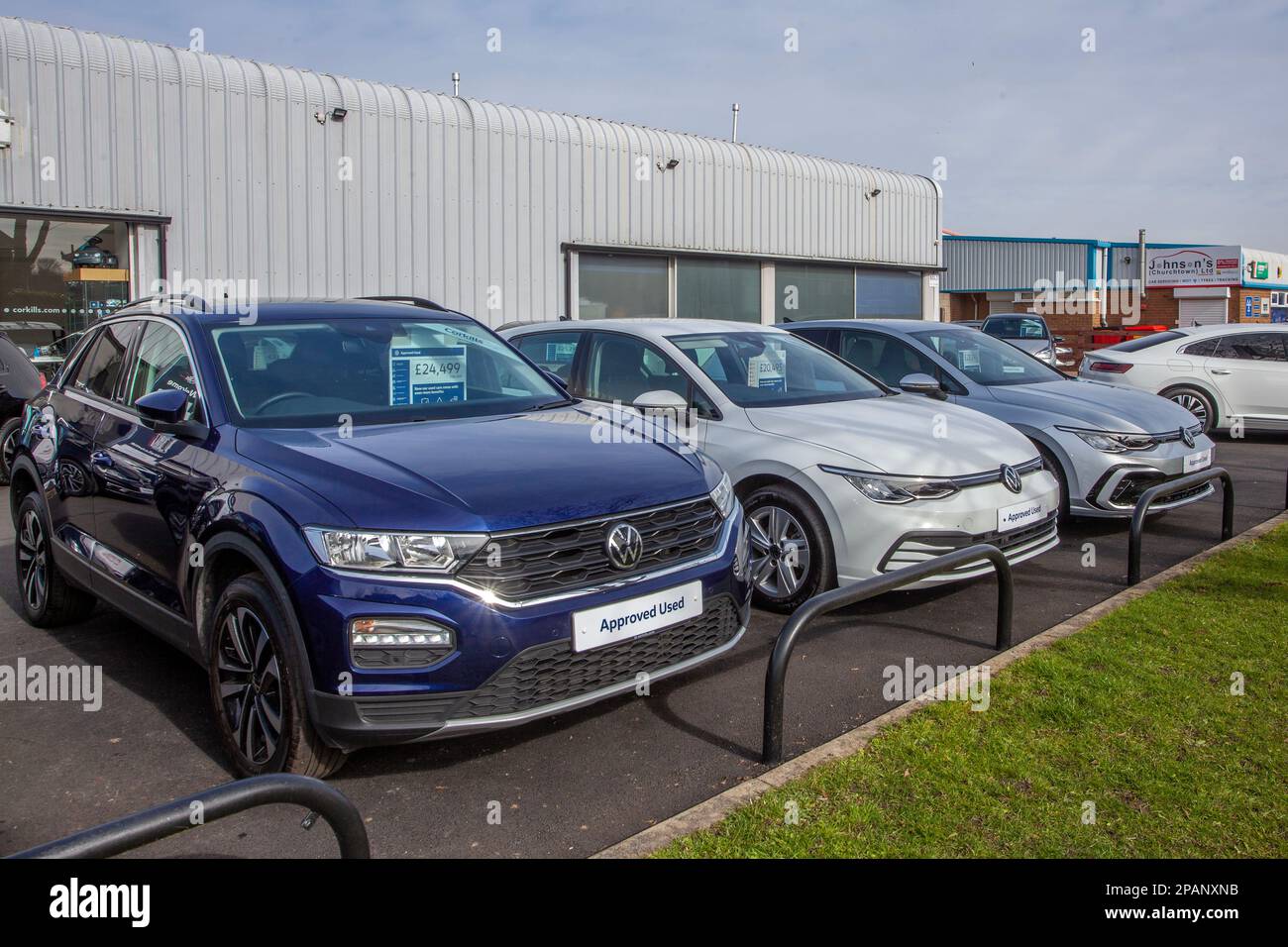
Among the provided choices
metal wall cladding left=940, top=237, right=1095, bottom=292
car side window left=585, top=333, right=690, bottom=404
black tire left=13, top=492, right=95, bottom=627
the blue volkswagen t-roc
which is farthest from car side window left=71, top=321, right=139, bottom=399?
metal wall cladding left=940, top=237, right=1095, bottom=292

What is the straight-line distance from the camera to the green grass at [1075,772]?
10.5 ft

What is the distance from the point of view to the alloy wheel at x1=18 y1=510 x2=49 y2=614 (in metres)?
5.62

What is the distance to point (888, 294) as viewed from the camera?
849 inches

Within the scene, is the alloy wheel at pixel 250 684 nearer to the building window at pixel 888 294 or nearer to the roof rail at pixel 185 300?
→ the roof rail at pixel 185 300

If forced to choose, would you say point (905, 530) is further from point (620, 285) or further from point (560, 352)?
point (620, 285)

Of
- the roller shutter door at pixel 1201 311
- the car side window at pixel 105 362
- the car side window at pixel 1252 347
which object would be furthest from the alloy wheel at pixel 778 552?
the roller shutter door at pixel 1201 311

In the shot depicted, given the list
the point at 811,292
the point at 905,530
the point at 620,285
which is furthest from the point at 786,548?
the point at 811,292

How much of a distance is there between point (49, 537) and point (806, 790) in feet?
13.4

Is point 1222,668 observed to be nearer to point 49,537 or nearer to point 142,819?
point 142,819

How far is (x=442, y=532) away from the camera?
341 cm

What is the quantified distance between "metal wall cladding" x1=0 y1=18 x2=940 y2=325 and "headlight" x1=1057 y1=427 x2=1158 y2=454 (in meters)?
9.51

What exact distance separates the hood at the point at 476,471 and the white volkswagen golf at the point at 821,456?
1.14 meters

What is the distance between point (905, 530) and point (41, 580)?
4.58 m

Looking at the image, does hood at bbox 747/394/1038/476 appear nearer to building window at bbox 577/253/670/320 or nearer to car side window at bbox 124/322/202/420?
car side window at bbox 124/322/202/420
